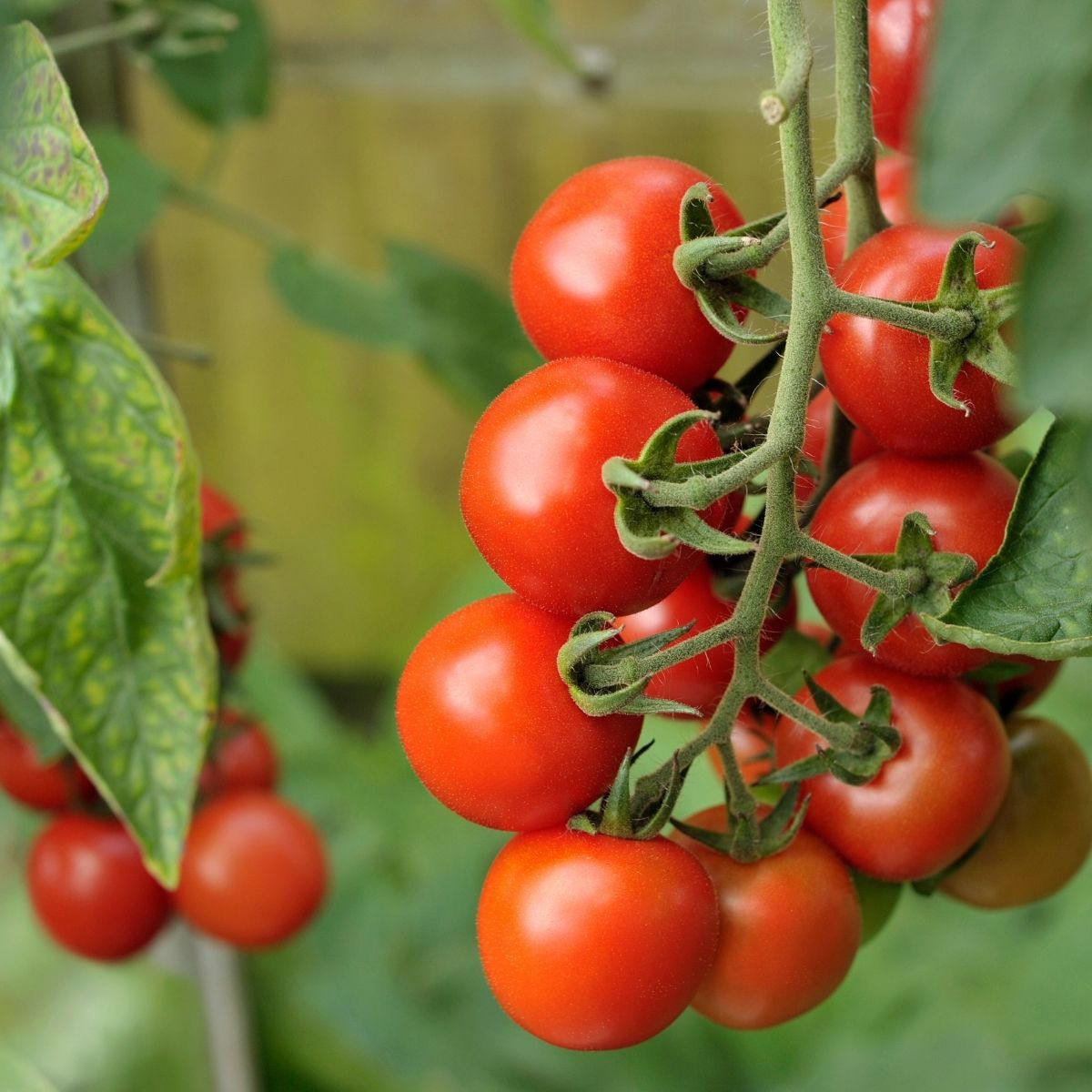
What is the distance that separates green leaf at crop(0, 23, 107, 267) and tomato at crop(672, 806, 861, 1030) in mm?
232

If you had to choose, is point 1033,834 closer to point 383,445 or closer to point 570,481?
point 570,481

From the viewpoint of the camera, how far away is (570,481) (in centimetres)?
30

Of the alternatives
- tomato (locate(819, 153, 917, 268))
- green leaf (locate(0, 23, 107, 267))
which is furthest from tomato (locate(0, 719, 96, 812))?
tomato (locate(819, 153, 917, 268))

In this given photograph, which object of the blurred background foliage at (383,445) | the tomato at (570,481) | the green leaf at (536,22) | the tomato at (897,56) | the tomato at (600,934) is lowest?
the blurred background foliage at (383,445)

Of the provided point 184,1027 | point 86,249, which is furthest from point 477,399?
point 184,1027

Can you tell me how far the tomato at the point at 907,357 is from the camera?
31 centimetres

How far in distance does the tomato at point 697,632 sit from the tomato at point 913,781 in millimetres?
20

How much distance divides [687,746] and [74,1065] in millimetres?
871

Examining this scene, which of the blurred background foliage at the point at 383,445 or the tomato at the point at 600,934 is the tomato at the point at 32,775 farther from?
the tomato at the point at 600,934

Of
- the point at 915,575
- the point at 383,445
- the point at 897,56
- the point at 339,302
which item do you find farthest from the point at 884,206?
the point at 383,445

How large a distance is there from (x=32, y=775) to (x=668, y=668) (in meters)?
0.40

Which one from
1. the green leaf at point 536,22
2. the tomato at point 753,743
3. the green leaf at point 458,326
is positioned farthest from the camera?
the green leaf at point 458,326

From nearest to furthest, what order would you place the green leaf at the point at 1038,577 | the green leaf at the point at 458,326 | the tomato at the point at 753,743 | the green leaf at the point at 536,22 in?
the green leaf at the point at 1038,577, the tomato at the point at 753,743, the green leaf at the point at 536,22, the green leaf at the point at 458,326

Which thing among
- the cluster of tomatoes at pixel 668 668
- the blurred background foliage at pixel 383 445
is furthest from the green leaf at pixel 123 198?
the cluster of tomatoes at pixel 668 668
